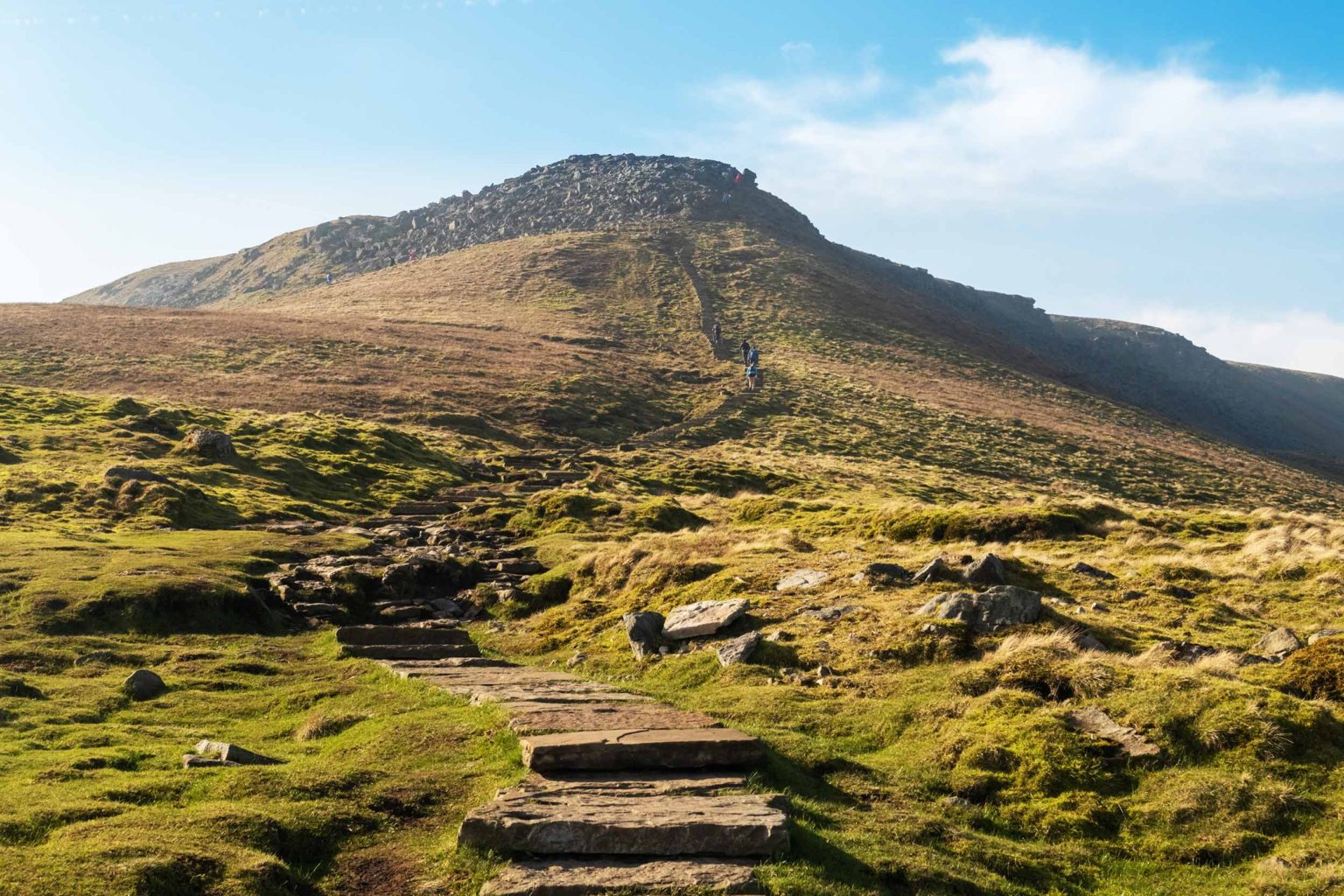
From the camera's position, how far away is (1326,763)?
11.7 metres

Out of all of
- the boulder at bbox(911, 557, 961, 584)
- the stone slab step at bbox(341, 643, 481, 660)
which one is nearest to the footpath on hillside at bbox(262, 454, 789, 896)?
the stone slab step at bbox(341, 643, 481, 660)

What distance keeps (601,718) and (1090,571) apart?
1327cm

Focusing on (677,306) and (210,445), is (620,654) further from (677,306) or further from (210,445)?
(677,306)

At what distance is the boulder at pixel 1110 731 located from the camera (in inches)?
483

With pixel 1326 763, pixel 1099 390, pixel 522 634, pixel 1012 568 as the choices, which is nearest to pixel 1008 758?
pixel 1326 763

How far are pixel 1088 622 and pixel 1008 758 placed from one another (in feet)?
18.2

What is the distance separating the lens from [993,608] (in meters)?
17.4

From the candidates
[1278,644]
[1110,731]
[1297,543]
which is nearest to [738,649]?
[1110,731]

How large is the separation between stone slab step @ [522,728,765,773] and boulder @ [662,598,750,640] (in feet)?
24.8

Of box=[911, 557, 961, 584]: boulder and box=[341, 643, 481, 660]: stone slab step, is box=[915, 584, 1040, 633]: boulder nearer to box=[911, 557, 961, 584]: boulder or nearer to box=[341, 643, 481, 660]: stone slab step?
box=[911, 557, 961, 584]: boulder

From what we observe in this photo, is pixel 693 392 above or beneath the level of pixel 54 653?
above

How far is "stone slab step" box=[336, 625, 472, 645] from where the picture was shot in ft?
70.2

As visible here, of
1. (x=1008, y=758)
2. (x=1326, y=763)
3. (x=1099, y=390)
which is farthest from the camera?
(x=1099, y=390)

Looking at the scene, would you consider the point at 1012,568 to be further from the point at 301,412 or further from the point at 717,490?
the point at 301,412
